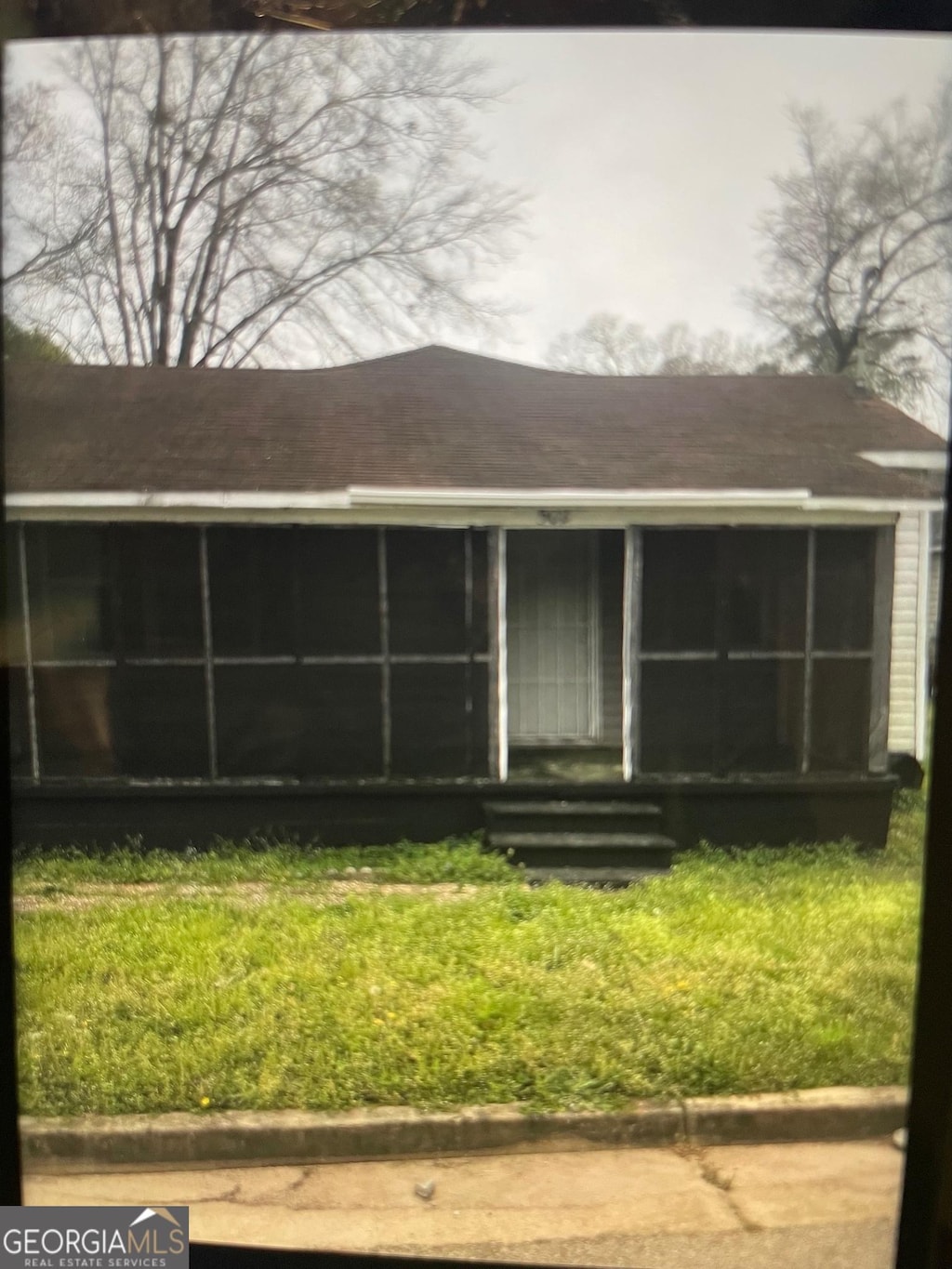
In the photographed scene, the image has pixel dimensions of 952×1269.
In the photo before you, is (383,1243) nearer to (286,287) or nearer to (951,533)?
(951,533)

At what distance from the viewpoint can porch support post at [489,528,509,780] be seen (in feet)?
8.22

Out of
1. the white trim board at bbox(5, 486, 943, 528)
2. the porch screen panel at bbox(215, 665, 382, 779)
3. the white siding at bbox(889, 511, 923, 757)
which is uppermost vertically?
the white trim board at bbox(5, 486, 943, 528)

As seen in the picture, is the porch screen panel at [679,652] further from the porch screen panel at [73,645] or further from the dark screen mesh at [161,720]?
the porch screen panel at [73,645]

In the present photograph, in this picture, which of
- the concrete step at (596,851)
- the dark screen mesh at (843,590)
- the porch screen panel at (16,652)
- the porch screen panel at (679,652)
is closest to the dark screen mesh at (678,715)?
the porch screen panel at (679,652)

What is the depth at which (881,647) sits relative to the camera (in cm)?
205

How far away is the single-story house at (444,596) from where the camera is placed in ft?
6.63

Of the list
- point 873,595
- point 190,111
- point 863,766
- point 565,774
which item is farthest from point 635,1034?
point 190,111

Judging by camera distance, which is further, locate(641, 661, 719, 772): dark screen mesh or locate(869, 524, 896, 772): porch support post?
locate(641, 661, 719, 772): dark screen mesh

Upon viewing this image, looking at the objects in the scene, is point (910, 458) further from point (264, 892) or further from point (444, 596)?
point (264, 892)

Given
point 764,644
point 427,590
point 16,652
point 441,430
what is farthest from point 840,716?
point 16,652

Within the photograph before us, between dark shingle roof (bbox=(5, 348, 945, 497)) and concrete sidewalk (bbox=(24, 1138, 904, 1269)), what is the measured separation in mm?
1982

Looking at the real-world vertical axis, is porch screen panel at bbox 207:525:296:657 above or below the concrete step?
above

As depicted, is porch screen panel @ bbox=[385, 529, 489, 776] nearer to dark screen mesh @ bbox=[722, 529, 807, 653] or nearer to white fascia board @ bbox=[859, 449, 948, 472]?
dark screen mesh @ bbox=[722, 529, 807, 653]

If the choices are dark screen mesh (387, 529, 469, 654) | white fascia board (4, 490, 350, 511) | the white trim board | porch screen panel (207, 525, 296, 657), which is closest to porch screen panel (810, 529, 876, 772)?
the white trim board
